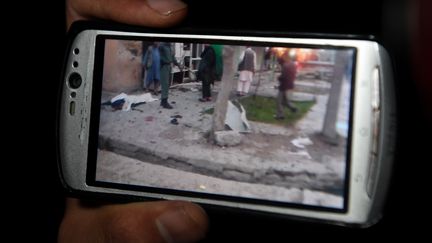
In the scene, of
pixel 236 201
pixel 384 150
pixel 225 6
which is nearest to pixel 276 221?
pixel 236 201

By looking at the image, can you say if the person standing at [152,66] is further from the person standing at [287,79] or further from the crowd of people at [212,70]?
the person standing at [287,79]

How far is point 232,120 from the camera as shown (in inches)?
18.2

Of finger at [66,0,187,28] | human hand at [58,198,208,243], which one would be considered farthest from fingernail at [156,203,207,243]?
finger at [66,0,187,28]

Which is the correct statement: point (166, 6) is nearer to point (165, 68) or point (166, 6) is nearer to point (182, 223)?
point (165, 68)

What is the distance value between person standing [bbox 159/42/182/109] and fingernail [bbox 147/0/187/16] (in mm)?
43

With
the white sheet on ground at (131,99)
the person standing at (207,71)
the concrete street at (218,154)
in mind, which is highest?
the person standing at (207,71)

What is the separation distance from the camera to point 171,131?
482mm

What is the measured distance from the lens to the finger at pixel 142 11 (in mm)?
483

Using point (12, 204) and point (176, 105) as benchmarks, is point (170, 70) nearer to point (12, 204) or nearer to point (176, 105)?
point (176, 105)

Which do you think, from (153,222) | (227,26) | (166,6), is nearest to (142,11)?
(166,6)

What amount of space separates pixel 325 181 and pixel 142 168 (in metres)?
0.24

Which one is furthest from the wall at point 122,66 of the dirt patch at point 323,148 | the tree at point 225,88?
the dirt patch at point 323,148

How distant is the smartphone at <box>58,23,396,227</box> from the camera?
44 centimetres

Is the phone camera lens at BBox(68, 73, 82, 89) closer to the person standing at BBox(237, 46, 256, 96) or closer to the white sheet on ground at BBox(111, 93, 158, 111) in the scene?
the white sheet on ground at BBox(111, 93, 158, 111)
